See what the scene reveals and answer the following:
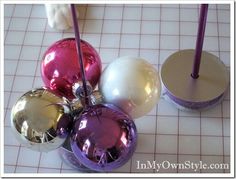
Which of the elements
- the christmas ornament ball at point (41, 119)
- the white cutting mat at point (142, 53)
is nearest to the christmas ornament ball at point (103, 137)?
the christmas ornament ball at point (41, 119)

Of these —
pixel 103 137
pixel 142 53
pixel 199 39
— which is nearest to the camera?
pixel 103 137

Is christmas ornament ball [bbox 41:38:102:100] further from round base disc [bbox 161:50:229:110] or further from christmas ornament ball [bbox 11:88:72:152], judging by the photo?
round base disc [bbox 161:50:229:110]

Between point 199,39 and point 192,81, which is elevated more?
point 199,39

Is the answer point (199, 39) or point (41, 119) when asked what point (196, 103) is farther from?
point (41, 119)

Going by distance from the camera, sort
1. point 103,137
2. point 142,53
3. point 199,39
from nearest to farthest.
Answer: point 103,137, point 199,39, point 142,53

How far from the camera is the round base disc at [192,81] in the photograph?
987mm

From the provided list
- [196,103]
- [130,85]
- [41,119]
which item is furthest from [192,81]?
[41,119]

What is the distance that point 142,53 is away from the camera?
1.08 m

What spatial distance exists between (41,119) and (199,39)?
0.37m

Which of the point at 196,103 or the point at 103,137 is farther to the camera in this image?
the point at 196,103

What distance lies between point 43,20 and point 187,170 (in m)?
0.51

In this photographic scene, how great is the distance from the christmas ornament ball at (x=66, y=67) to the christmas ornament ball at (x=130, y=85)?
0.03 m

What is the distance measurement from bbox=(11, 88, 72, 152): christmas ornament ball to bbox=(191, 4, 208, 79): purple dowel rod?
0.30 meters

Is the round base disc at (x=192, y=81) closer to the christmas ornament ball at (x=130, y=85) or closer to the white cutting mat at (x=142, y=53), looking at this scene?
the white cutting mat at (x=142, y=53)
